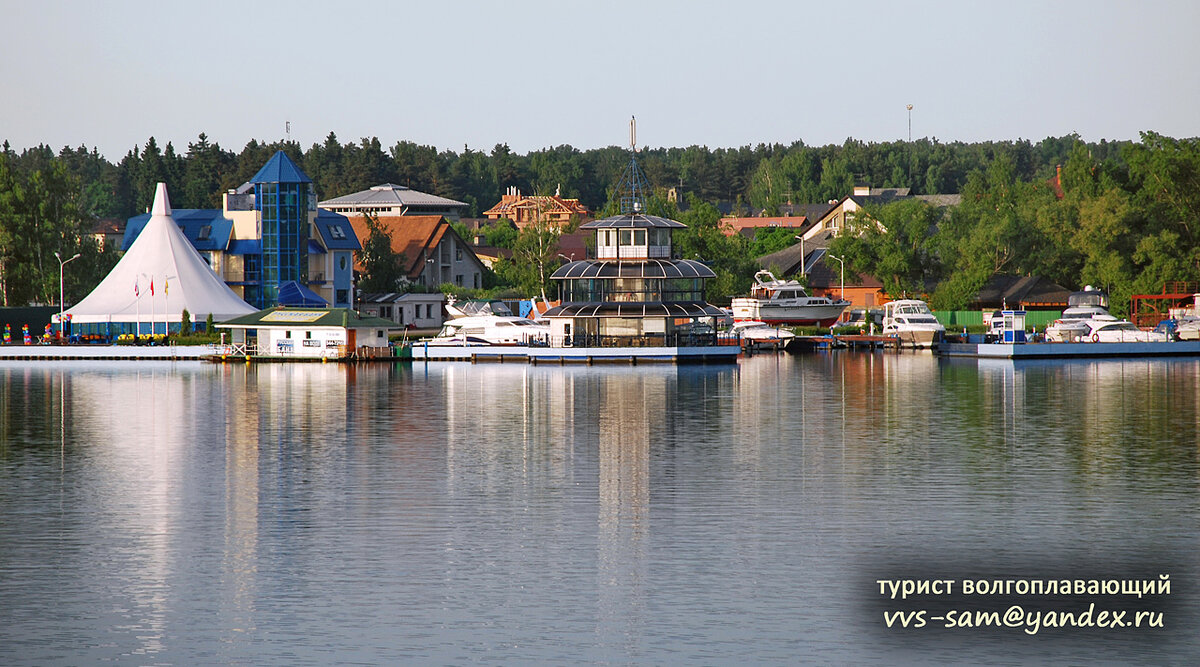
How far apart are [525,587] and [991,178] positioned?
103m

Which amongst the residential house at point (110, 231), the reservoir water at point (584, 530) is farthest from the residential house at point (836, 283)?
the residential house at point (110, 231)

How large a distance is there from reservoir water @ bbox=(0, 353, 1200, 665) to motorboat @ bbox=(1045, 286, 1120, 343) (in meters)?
32.7

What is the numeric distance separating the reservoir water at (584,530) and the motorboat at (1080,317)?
32.7m

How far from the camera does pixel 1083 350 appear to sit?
250 feet

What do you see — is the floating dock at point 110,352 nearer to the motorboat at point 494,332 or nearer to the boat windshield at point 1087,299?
the motorboat at point 494,332

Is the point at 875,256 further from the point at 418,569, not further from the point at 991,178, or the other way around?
the point at 418,569

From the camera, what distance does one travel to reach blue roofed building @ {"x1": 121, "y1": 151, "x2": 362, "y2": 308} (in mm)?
89938

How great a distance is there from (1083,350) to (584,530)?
58.9m

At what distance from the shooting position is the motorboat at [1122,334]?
252 feet

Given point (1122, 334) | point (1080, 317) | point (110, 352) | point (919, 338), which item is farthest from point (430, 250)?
point (1122, 334)

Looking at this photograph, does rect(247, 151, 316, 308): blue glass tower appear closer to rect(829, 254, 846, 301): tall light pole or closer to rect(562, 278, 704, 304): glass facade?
rect(562, 278, 704, 304): glass facade

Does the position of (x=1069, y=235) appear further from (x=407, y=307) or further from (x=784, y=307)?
(x=407, y=307)

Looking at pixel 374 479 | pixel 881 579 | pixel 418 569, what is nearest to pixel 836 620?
pixel 881 579

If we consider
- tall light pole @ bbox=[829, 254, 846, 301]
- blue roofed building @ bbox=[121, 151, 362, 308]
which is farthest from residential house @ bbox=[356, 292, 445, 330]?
tall light pole @ bbox=[829, 254, 846, 301]
